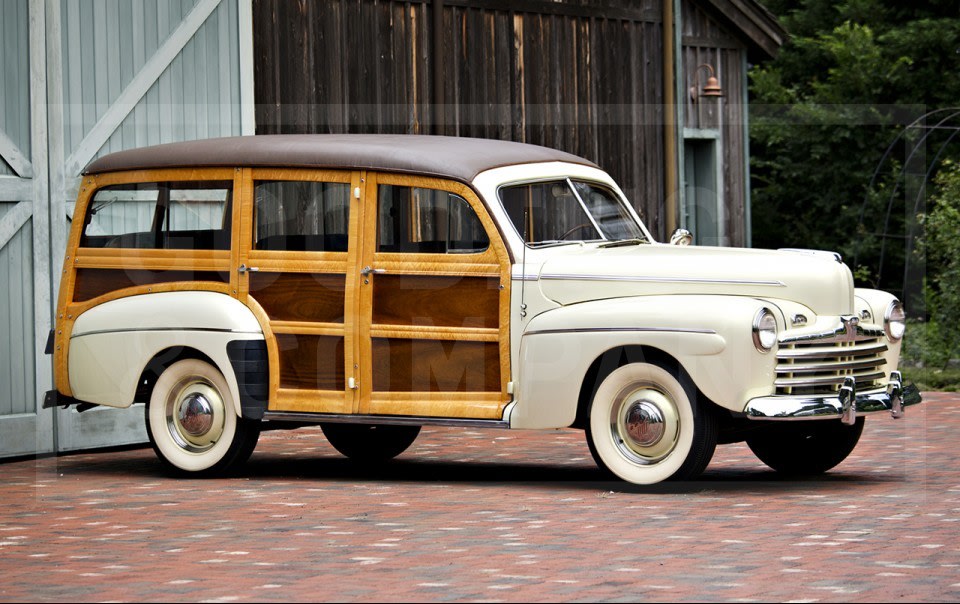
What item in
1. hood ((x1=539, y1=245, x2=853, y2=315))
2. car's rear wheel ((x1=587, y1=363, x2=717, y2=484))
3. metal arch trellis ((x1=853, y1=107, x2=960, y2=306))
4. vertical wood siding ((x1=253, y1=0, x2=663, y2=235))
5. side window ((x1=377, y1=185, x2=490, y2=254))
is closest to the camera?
car's rear wheel ((x1=587, y1=363, x2=717, y2=484))

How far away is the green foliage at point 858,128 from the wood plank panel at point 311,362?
18059 mm

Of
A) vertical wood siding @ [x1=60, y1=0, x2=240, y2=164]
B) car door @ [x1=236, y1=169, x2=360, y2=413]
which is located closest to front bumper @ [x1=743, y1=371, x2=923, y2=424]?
car door @ [x1=236, y1=169, x2=360, y2=413]

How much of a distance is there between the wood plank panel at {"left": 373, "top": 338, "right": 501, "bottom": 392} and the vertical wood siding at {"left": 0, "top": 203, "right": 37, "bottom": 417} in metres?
3.16

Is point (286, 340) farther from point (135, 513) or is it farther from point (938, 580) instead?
point (938, 580)

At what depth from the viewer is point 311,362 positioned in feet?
30.3

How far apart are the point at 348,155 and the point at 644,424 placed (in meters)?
2.36

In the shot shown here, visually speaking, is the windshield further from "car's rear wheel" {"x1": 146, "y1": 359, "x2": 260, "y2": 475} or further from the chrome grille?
"car's rear wheel" {"x1": 146, "y1": 359, "x2": 260, "y2": 475}

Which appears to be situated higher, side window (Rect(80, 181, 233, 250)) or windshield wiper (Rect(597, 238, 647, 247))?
side window (Rect(80, 181, 233, 250))

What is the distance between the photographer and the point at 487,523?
292 inches

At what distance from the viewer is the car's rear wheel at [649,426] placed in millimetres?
8195

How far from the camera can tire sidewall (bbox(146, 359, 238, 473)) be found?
30.8 ft

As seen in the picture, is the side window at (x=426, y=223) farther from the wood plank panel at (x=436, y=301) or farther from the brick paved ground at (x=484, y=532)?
the brick paved ground at (x=484, y=532)

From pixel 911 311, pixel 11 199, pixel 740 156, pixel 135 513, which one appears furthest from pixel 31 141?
pixel 911 311

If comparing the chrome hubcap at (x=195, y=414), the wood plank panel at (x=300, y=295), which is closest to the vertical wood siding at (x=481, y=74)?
the wood plank panel at (x=300, y=295)
